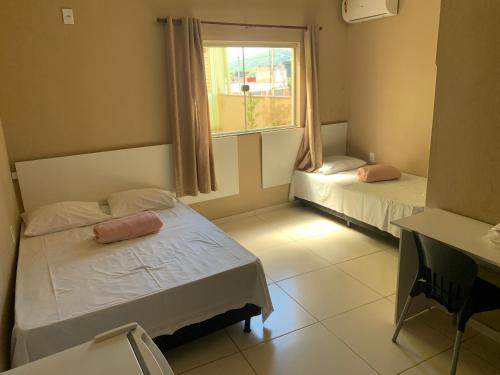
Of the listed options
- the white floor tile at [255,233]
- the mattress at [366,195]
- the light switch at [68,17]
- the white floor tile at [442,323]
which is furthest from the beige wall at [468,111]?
the light switch at [68,17]

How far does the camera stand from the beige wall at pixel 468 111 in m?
2.02

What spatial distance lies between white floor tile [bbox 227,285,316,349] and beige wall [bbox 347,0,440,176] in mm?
2335

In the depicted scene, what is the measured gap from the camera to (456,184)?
7.47ft

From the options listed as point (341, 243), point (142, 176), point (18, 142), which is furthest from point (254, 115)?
point (18, 142)

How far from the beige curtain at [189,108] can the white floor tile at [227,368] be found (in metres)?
1.93

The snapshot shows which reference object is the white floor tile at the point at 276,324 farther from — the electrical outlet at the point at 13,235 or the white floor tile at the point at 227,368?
the electrical outlet at the point at 13,235

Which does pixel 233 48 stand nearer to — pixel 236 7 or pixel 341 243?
pixel 236 7

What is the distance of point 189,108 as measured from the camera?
355 centimetres

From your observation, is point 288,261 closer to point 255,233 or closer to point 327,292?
point 327,292

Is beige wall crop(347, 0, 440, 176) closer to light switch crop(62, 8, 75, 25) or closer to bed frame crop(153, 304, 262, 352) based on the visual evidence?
bed frame crop(153, 304, 262, 352)

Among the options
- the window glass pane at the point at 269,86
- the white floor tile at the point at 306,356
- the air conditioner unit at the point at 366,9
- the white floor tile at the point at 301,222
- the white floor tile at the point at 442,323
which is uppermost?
the air conditioner unit at the point at 366,9

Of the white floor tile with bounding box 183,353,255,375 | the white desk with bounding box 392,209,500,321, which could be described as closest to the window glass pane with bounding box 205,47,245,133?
the white desk with bounding box 392,209,500,321

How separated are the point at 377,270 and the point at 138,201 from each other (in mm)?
2155

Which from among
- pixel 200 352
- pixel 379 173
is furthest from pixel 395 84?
pixel 200 352
